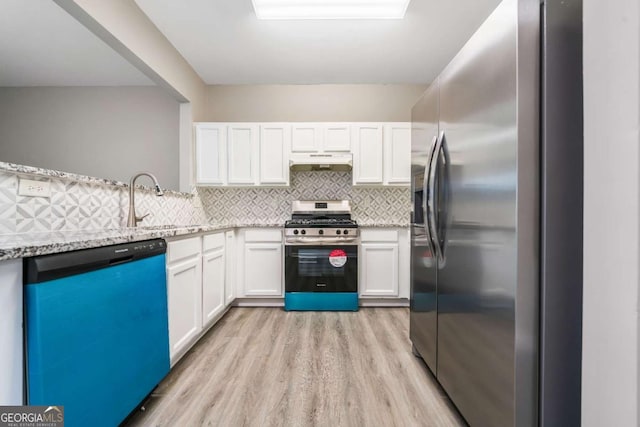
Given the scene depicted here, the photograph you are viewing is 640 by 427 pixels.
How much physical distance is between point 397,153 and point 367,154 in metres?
0.34

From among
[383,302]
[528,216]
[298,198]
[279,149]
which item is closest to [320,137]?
[279,149]

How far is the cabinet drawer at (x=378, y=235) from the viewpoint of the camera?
3199mm

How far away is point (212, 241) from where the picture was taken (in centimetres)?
248

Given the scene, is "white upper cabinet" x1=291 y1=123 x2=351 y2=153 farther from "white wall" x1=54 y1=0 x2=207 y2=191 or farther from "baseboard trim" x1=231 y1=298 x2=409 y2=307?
"baseboard trim" x1=231 y1=298 x2=409 y2=307

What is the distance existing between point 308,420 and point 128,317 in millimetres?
958

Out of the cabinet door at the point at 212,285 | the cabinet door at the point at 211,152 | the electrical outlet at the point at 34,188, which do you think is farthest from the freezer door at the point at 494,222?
the cabinet door at the point at 211,152

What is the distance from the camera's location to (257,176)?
3369 mm

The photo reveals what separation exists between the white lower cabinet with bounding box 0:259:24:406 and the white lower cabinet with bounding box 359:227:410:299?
268 cm

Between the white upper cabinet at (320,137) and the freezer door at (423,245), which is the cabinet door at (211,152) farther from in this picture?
the freezer door at (423,245)

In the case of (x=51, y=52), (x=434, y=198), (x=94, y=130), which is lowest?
(x=434, y=198)

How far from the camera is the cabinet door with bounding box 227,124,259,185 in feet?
11.0

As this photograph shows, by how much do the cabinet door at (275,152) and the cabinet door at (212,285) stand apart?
1.07 m

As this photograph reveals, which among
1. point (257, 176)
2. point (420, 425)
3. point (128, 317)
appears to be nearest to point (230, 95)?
point (257, 176)

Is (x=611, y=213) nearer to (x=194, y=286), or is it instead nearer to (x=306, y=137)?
(x=194, y=286)
